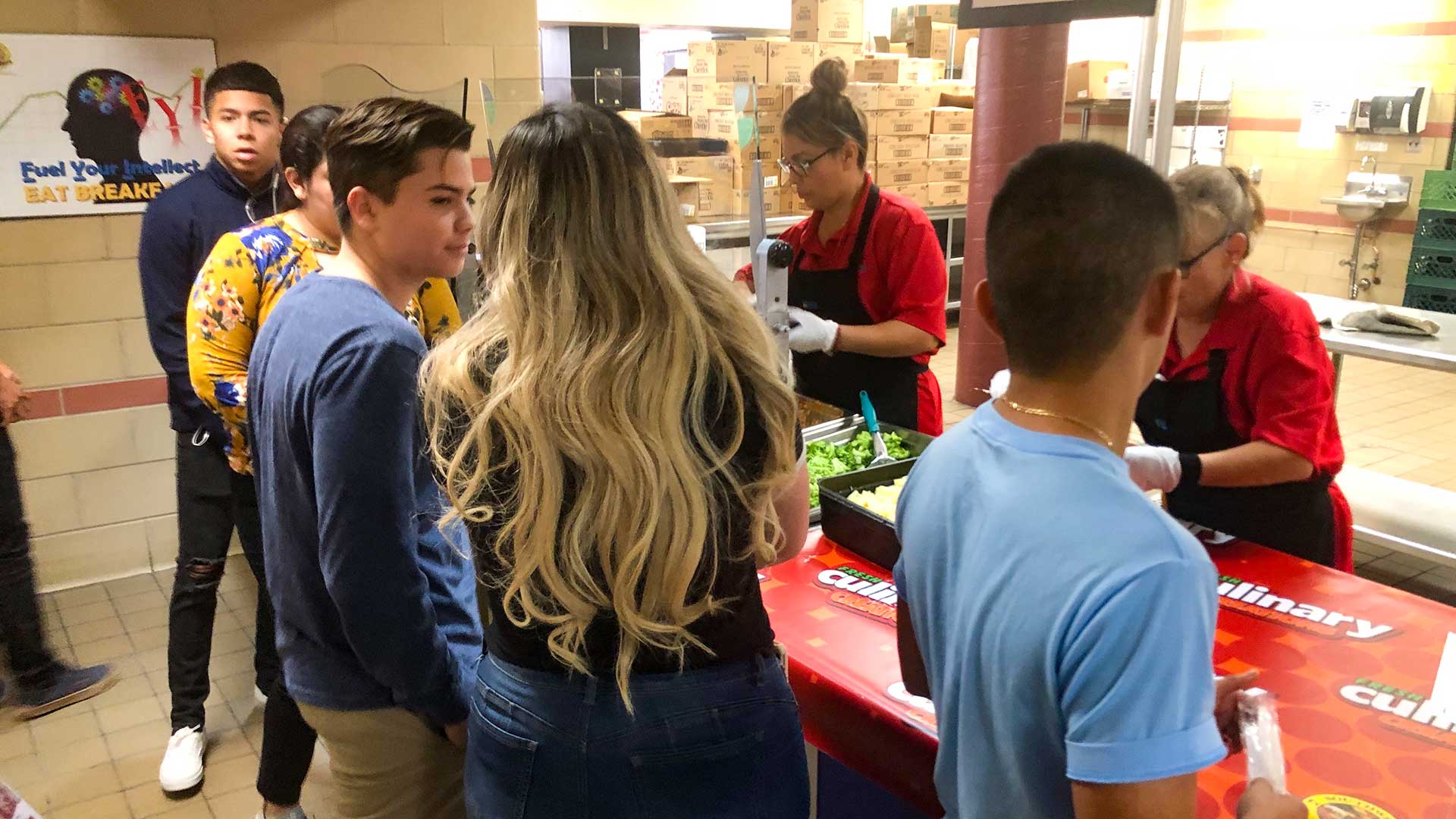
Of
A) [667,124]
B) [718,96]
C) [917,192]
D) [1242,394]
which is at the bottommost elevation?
[1242,394]

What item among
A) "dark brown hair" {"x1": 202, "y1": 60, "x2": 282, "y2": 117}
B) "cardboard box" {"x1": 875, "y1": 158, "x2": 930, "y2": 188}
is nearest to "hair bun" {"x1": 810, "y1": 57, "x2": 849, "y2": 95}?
"dark brown hair" {"x1": 202, "y1": 60, "x2": 282, "y2": 117}

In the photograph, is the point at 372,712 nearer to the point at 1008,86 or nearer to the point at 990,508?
the point at 990,508

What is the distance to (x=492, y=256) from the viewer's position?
1.22 m

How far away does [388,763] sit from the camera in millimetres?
1574

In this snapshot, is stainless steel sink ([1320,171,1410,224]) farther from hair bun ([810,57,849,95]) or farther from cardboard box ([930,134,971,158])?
hair bun ([810,57,849,95])

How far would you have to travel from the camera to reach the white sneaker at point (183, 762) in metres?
2.65

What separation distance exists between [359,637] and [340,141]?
73cm

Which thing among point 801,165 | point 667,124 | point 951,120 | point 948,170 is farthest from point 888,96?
point 801,165

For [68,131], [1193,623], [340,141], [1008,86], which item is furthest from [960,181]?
[1193,623]

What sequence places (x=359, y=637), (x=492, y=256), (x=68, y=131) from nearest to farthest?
(x=492, y=256), (x=359, y=637), (x=68, y=131)

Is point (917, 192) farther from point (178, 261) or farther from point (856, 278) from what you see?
point (178, 261)

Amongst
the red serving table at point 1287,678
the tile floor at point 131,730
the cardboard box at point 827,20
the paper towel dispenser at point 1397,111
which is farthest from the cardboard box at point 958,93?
the red serving table at point 1287,678

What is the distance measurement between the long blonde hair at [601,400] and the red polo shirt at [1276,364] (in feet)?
3.94

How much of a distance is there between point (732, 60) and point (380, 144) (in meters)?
5.11
